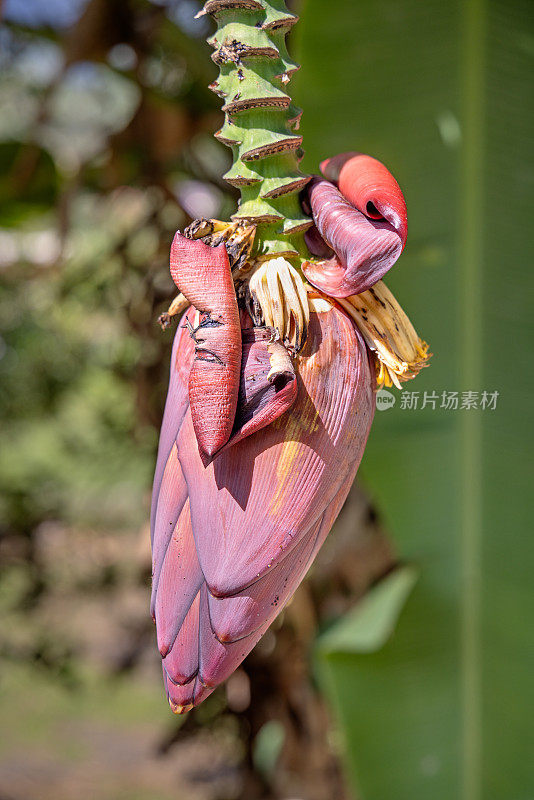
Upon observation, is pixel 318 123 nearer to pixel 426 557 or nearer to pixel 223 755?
pixel 426 557

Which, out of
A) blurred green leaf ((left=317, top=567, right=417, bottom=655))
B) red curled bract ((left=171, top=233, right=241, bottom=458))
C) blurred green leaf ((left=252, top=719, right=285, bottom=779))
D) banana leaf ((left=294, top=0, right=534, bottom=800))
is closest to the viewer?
red curled bract ((left=171, top=233, right=241, bottom=458))

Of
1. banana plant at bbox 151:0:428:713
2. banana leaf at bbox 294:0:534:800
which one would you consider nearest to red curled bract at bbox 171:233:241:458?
banana plant at bbox 151:0:428:713

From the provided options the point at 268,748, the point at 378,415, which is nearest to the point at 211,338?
the point at 378,415

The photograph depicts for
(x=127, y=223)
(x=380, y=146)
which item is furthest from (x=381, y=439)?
(x=127, y=223)

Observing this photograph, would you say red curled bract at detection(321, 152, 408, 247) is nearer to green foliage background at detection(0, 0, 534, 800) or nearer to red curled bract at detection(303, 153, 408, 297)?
red curled bract at detection(303, 153, 408, 297)

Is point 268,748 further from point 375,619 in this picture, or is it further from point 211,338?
point 211,338

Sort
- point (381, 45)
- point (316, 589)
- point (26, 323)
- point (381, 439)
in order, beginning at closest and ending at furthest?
point (381, 45)
point (381, 439)
point (316, 589)
point (26, 323)

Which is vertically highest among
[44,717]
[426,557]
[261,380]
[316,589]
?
[261,380]
